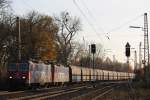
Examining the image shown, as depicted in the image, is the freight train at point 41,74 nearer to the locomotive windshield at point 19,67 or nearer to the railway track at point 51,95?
the locomotive windshield at point 19,67

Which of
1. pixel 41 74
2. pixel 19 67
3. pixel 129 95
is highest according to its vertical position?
pixel 19 67

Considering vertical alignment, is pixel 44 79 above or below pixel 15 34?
below

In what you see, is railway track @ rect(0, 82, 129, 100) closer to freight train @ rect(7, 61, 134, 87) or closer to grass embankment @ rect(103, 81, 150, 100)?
grass embankment @ rect(103, 81, 150, 100)

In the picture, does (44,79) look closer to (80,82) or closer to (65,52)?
(80,82)

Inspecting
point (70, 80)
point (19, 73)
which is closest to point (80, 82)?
point (70, 80)

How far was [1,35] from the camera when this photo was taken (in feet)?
228

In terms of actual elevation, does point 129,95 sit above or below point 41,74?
below

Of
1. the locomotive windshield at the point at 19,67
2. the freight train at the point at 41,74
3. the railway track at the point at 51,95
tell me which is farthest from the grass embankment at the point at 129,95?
the locomotive windshield at the point at 19,67

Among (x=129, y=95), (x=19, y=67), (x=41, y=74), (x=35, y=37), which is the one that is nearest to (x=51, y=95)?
(x=129, y=95)

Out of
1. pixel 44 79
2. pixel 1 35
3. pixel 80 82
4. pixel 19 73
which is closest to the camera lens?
pixel 19 73

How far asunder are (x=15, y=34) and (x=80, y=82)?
46.3 ft

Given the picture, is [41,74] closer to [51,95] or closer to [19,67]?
[19,67]

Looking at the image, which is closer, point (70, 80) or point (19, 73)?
point (19, 73)

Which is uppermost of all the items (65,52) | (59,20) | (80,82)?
(59,20)
